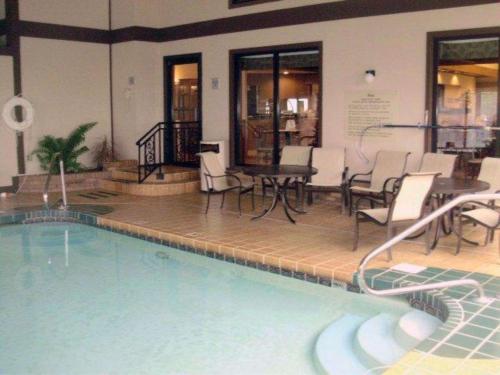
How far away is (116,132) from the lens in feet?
39.9

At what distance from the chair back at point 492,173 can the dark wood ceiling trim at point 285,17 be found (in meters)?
2.17

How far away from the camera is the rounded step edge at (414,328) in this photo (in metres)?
4.15

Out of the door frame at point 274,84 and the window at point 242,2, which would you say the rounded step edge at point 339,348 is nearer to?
the door frame at point 274,84

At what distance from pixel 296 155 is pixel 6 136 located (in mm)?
5378

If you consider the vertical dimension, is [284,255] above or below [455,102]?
below

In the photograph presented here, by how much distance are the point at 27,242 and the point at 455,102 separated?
5.87 metres

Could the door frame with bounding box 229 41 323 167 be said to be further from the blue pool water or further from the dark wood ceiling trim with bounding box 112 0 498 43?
the blue pool water

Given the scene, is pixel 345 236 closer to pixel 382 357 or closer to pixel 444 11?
pixel 382 357

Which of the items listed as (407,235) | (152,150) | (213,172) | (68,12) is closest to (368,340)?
(407,235)

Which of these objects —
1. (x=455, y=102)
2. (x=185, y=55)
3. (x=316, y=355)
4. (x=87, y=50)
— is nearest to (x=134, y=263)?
(x=316, y=355)

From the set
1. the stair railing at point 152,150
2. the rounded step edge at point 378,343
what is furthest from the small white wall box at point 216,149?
the rounded step edge at point 378,343

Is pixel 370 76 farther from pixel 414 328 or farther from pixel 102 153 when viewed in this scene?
pixel 102 153

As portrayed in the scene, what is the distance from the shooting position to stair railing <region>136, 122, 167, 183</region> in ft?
35.3

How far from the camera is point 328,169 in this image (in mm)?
8492
